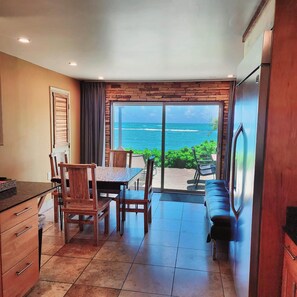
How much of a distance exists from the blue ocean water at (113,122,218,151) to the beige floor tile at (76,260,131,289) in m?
3.32

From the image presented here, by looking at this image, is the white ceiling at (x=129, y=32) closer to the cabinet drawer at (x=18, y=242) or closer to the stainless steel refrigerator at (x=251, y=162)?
the stainless steel refrigerator at (x=251, y=162)

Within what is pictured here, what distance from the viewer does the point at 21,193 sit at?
2.26 metres

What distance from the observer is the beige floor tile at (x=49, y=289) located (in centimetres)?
231

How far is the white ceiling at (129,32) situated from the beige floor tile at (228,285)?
7.75 feet

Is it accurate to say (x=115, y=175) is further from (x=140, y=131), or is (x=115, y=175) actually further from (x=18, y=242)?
(x=140, y=131)

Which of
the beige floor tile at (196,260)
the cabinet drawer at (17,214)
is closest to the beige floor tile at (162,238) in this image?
the beige floor tile at (196,260)

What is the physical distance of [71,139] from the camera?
18.0ft

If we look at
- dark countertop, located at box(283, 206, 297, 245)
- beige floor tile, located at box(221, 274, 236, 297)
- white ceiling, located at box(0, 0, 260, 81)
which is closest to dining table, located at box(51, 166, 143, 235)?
beige floor tile, located at box(221, 274, 236, 297)

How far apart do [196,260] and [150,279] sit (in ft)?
2.08

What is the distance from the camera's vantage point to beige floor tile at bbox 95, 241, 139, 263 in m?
2.97

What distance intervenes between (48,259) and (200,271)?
1634mm

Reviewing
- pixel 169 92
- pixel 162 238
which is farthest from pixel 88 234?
pixel 169 92

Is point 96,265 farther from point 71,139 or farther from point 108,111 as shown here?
point 108,111

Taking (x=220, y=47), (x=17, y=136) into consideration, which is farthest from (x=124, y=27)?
(x=17, y=136)
